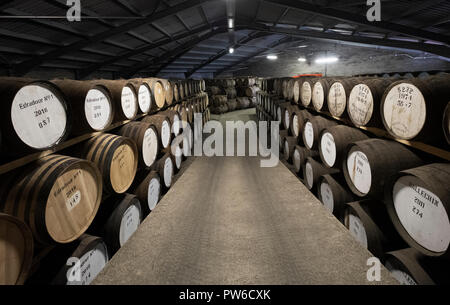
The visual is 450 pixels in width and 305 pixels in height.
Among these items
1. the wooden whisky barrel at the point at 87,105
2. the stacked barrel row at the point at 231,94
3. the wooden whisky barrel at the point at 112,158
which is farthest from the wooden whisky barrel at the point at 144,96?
A: the stacked barrel row at the point at 231,94

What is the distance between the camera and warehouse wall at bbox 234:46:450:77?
48.6 feet

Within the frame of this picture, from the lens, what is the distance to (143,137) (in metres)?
3.36

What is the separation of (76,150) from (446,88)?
336 centimetres

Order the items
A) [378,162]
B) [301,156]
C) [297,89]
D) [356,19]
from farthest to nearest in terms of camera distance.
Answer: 1. [356,19]
2. [297,89]
3. [301,156]
4. [378,162]

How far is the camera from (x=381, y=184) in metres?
2.14

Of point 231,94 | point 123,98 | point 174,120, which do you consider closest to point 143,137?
point 123,98

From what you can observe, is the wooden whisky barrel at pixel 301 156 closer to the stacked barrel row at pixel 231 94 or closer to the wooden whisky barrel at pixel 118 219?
the wooden whisky barrel at pixel 118 219

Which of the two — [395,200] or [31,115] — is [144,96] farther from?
[395,200]

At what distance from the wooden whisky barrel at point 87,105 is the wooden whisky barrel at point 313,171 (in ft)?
10.7

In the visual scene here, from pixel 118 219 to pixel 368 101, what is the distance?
10.4 ft

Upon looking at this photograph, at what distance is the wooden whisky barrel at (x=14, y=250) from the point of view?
1.27 m

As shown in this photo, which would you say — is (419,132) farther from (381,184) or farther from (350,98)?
(350,98)

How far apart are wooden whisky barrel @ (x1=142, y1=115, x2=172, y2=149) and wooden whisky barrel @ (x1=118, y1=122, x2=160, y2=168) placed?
0.24 m

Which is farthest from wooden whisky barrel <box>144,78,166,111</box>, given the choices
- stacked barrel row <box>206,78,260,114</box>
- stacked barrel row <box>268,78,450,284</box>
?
stacked barrel row <box>206,78,260,114</box>
